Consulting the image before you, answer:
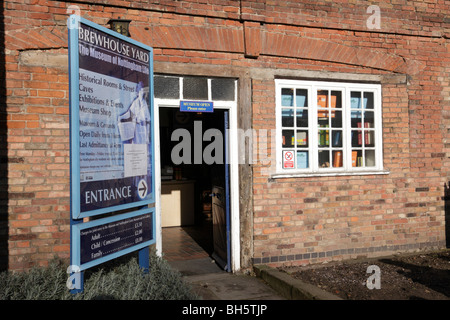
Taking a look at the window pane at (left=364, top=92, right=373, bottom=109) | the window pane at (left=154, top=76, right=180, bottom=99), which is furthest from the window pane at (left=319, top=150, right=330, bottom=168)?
the window pane at (left=154, top=76, right=180, bottom=99)

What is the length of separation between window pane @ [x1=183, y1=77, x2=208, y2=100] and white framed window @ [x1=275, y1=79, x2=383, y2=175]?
1.12 m

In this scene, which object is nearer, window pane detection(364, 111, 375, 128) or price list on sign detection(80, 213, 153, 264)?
price list on sign detection(80, 213, 153, 264)

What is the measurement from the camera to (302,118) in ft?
21.6

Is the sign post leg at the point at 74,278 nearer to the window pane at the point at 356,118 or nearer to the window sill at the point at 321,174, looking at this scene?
the window sill at the point at 321,174

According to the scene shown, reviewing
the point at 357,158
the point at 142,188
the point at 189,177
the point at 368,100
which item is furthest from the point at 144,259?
the point at 189,177

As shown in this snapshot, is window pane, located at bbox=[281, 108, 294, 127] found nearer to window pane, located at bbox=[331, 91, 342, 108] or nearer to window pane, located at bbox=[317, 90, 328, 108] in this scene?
window pane, located at bbox=[317, 90, 328, 108]

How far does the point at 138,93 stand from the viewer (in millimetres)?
4723

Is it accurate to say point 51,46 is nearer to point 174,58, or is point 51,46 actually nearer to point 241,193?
point 174,58

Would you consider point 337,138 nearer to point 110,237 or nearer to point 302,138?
point 302,138

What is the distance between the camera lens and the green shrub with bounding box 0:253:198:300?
13.6 feet

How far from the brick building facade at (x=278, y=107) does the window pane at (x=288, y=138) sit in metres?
0.16

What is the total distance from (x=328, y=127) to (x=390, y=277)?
240cm
